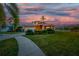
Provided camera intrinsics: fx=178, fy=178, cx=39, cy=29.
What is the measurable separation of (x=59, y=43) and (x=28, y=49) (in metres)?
0.29

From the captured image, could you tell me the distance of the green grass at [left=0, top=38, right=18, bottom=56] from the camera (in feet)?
5.40

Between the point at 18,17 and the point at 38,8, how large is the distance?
21cm

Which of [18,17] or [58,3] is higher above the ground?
[58,3]

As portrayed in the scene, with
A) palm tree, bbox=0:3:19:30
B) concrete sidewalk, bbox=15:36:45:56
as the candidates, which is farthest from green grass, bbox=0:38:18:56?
palm tree, bbox=0:3:19:30

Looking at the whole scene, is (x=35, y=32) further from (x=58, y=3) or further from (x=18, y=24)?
(x=58, y=3)

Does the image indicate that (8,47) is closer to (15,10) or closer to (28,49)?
(28,49)

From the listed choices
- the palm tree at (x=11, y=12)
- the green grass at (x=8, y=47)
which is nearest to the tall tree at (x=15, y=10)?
the palm tree at (x=11, y=12)

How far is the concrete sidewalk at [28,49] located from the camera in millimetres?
1649

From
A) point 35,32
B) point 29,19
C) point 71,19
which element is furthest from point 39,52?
point 71,19

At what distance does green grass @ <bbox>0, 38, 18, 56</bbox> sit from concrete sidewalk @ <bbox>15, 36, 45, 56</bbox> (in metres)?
0.05

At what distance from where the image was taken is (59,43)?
1656 millimetres

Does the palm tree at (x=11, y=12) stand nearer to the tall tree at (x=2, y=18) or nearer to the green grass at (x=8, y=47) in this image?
the tall tree at (x=2, y=18)

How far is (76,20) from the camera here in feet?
5.45

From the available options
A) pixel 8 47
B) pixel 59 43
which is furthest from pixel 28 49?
pixel 59 43
